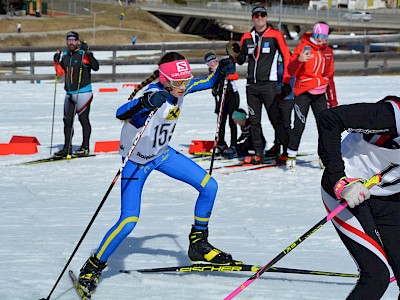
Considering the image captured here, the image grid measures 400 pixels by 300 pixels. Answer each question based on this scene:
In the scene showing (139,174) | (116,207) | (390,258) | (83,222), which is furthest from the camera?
(116,207)

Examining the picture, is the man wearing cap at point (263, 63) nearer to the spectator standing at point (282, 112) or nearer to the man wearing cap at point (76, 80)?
the spectator standing at point (282, 112)

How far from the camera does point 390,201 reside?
397 centimetres

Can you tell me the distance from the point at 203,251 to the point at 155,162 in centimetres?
80

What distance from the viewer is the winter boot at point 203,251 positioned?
564 cm

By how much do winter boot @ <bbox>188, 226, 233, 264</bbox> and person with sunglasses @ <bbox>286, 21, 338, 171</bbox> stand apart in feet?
13.6

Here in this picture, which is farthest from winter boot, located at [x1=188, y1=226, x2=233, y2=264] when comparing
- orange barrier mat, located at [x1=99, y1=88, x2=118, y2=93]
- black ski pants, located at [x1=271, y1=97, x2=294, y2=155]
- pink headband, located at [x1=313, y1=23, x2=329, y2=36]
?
orange barrier mat, located at [x1=99, y1=88, x2=118, y2=93]

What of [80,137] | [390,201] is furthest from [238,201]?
[80,137]

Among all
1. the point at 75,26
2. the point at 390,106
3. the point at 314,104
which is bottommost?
the point at 75,26

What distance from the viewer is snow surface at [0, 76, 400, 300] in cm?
536

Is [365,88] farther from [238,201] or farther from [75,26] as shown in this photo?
[75,26]

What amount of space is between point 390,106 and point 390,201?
0.58 m

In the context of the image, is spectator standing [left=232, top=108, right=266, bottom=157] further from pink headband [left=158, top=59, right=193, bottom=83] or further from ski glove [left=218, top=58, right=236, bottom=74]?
pink headband [left=158, top=59, right=193, bottom=83]

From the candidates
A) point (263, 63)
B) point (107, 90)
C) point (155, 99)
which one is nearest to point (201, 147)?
point (263, 63)

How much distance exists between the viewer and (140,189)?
530 cm
